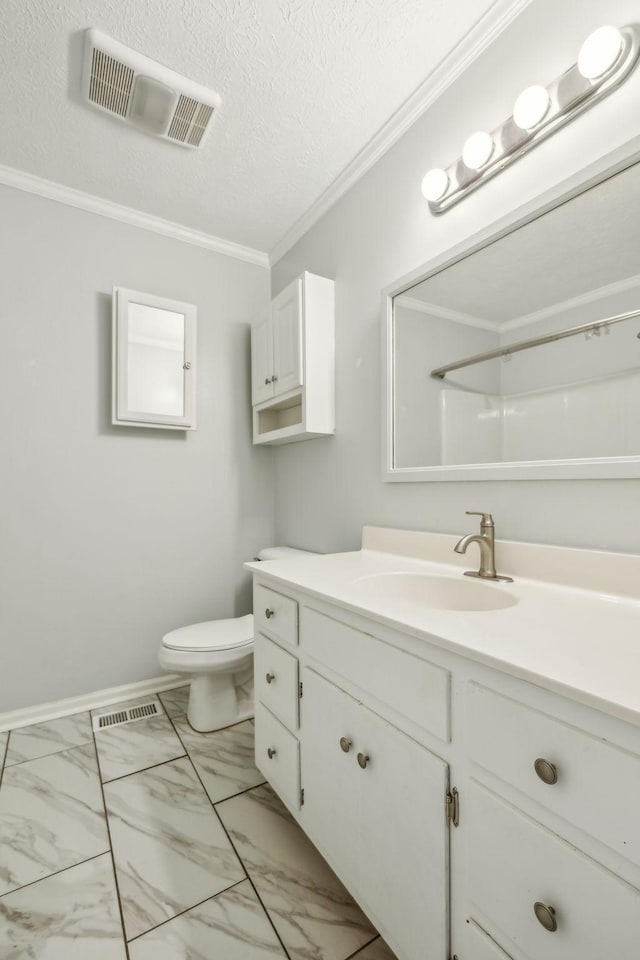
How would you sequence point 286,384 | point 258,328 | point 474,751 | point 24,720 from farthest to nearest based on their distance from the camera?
1. point 258,328
2. point 286,384
3. point 24,720
4. point 474,751

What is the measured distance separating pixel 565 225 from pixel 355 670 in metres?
1.20

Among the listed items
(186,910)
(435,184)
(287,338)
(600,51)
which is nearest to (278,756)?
(186,910)

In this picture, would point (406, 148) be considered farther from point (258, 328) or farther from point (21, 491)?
point (21, 491)

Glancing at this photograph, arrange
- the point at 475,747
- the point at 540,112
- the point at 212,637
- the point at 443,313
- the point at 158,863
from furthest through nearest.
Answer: the point at 212,637
the point at 443,313
the point at 158,863
the point at 540,112
the point at 475,747

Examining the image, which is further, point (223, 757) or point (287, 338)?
point (287, 338)

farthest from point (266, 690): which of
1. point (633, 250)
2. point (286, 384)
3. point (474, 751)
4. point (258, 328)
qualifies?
point (258, 328)

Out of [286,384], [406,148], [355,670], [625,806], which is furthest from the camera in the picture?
[286,384]

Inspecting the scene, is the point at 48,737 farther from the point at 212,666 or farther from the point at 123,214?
the point at 123,214

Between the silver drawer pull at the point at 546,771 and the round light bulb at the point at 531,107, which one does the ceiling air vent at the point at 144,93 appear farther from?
the silver drawer pull at the point at 546,771

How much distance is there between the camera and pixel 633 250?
94 cm

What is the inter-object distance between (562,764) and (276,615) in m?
0.85

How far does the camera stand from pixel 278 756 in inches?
50.2

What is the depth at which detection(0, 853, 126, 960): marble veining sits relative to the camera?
0.94m

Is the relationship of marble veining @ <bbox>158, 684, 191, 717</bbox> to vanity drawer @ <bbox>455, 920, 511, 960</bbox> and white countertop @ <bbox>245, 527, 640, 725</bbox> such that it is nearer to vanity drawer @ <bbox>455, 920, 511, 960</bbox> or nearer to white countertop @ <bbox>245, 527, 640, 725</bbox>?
white countertop @ <bbox>245, 527, 640, 725</bbox>
